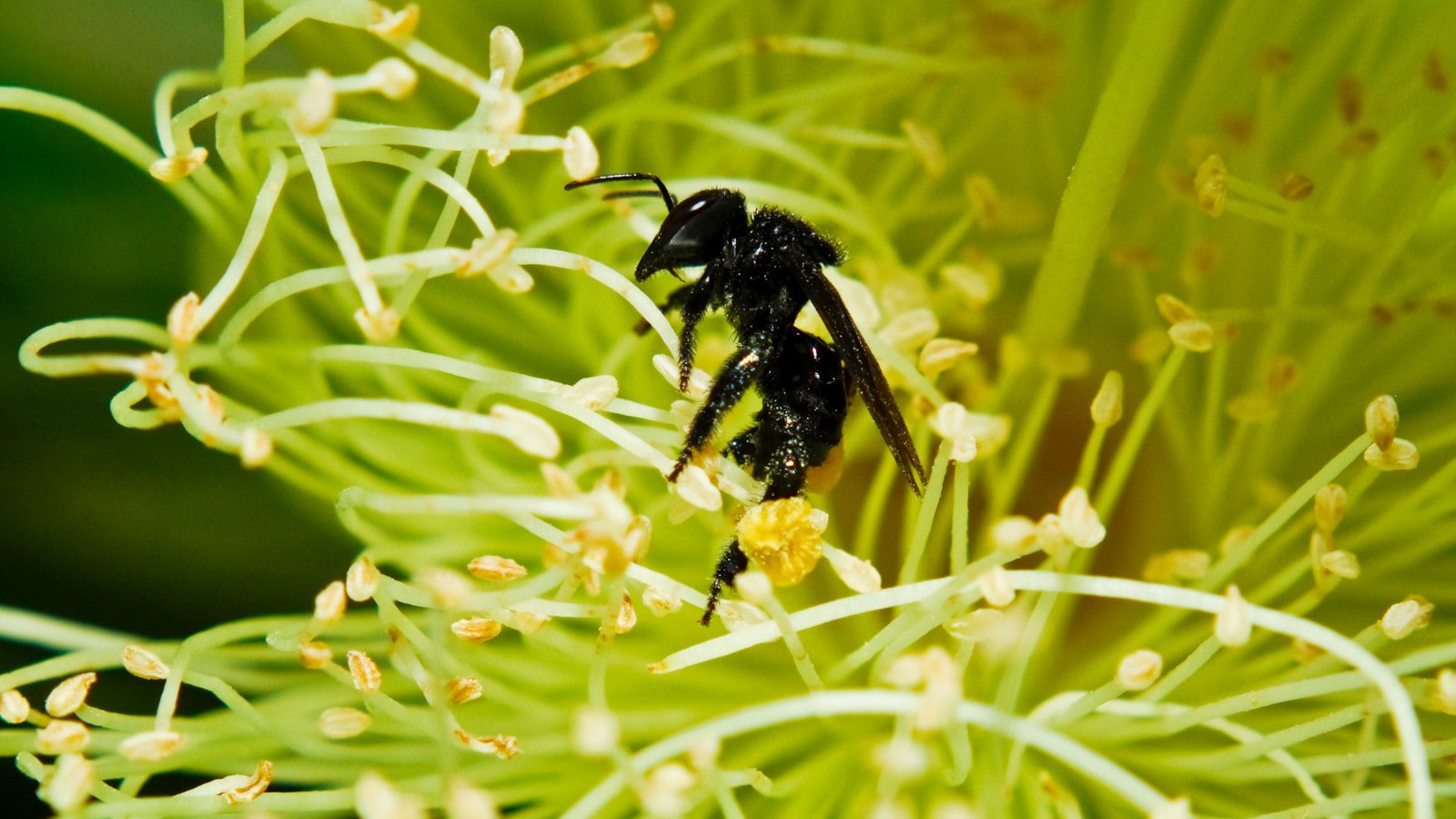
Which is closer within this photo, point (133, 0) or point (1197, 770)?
point (1197, 770)

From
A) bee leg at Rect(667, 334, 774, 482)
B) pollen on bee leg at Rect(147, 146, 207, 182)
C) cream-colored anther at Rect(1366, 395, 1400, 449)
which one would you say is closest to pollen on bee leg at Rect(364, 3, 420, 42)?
pollen on bee leg at Rect(147, 146, 207, 182)

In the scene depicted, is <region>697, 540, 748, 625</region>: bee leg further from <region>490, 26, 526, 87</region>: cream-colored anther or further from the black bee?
<region>490, 26, 526, 87</region>: cream-colored anther

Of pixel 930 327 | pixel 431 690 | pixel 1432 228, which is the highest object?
pixel 1432 228

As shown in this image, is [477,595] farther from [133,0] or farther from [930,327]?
[133,0]

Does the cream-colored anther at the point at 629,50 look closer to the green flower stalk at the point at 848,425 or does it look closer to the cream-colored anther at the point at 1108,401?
the green flower stalk at the point at 848,425

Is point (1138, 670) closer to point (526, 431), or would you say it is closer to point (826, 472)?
point (826, 472)

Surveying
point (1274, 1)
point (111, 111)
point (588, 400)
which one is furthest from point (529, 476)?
point (1274, 1)

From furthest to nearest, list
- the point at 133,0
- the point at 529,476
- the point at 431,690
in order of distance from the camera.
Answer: the point at 529,476 < the point at 133,0 < the point at 431,690

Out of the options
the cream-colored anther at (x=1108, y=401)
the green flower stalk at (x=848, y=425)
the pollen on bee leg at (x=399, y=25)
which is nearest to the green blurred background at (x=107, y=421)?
the green flower stalk at (x=848, y=425)
